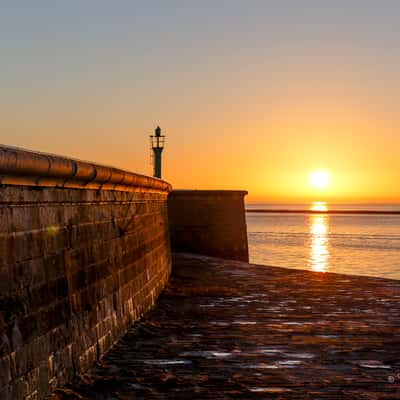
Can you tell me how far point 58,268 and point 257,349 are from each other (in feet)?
9.85

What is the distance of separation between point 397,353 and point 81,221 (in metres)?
A: 3.93

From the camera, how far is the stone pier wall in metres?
23.4

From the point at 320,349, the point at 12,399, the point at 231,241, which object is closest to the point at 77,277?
the point at 12,399

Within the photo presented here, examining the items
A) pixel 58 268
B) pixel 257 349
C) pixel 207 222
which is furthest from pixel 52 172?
pixel 207 222

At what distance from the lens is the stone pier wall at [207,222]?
23.4m

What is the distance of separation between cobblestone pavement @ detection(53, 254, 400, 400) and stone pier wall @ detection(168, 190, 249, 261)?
966cm

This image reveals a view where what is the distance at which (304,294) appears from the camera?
43.1ft

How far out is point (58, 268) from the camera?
228 inches

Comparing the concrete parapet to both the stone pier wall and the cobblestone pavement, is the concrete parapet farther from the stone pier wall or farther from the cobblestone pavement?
the stone pier wall

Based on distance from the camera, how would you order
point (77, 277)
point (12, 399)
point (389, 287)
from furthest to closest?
point (389, 287) → point (77, 277) → point (12, 399)

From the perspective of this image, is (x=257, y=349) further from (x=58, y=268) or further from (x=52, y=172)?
(x=52, y=172)

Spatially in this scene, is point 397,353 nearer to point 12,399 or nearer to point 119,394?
point 119,394

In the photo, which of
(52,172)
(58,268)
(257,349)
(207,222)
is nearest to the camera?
(52,172)

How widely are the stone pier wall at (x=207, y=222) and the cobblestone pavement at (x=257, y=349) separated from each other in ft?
31.7
